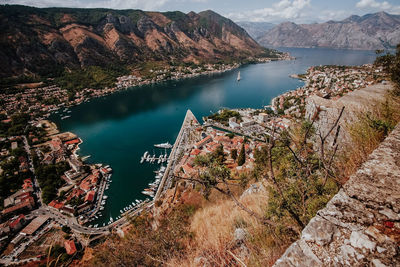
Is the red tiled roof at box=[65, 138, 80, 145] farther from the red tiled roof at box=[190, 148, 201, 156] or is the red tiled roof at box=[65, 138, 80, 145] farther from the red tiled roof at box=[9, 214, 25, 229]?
the red tiled roof at box=[190, 148, 201, 156]

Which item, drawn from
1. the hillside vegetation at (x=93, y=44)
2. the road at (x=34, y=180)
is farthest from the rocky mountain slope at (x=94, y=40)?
the road at (x=34, y=180)

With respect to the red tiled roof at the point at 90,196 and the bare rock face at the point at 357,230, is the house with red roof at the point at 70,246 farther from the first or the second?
the bare rock face at the point at 357,230

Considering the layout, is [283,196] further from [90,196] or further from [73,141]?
[73,141]

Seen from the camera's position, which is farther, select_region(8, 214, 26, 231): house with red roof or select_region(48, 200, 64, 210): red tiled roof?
select_region(48, 200, 64, 210): red tiled roof

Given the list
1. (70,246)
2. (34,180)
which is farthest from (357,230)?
(34,180)

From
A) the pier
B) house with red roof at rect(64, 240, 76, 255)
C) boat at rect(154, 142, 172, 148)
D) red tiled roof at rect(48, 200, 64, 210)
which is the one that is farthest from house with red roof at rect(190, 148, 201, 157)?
red tiled roof at rect(48, 200, 64, 210)

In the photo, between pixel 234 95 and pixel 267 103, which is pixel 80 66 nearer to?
pixel 234 95
